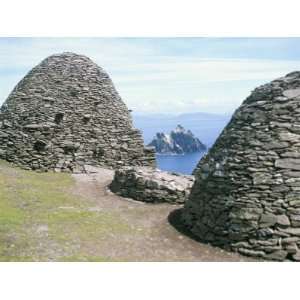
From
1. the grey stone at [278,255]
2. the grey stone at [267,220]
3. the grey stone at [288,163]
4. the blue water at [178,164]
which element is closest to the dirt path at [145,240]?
the grey stone at [278,255]

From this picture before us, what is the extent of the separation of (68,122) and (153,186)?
1054cm

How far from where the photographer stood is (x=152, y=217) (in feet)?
44.4

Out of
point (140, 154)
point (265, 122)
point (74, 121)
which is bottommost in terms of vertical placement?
point (140, 154)

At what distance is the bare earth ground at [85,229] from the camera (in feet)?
32.7

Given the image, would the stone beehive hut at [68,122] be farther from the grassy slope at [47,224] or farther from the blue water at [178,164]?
the blue water at [178,164]

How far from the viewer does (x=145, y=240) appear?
11188 mm

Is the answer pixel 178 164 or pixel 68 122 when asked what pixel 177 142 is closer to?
pixel 178 164

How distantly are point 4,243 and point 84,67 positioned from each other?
1738 cm

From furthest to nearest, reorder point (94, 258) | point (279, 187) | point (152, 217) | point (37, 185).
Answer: point (37, 185)
point (152, 217)
point (279, 187)
point (94, 258)

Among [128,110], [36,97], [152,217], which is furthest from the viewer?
[128,110]

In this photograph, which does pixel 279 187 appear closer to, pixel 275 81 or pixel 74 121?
pixel 275 81

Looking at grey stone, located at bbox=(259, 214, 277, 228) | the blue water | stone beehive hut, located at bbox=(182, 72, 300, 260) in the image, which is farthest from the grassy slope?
the blue water

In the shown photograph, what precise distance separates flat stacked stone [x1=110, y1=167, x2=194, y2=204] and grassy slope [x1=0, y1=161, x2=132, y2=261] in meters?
1.83

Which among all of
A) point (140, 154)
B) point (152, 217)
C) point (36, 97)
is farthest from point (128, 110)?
point (152, 217)
